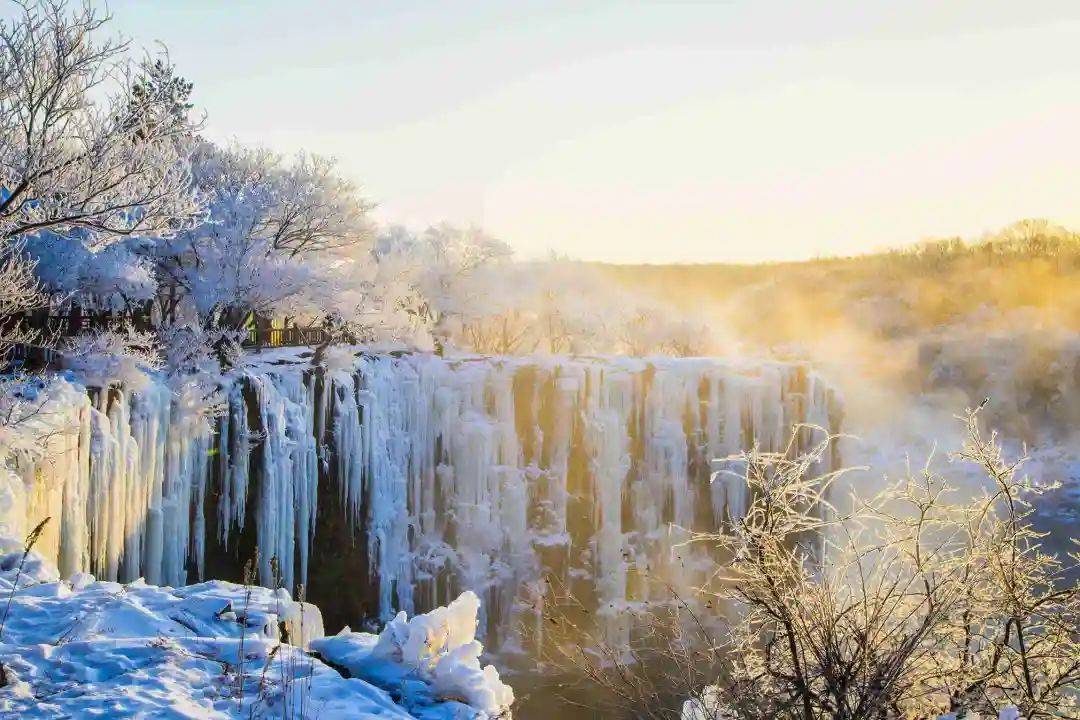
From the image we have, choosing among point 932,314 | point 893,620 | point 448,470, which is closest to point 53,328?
point 448,470

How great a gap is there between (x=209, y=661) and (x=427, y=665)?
135 centimetres

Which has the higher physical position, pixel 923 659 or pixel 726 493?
pixel 923 659

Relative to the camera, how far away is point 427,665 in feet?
16.9

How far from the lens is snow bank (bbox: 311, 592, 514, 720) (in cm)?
484

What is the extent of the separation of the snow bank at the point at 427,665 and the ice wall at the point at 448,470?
6.32 metres

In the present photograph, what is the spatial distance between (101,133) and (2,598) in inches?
160

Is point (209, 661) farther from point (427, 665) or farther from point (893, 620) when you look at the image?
point (893, 620)

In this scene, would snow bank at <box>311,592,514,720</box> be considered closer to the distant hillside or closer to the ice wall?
the ice wall

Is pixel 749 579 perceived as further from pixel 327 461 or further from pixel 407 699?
pixel 327 461

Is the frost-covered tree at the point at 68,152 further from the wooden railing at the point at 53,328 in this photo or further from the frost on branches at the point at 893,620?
the frost on branches at the point at 893,620

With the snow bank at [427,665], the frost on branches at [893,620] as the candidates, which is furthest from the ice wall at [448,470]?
the frost on branches at [893,620]

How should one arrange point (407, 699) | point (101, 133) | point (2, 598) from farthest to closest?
1. point (101, 133)
2. point (2, 598)
3. point (407, 699)

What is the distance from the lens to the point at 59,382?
942cm

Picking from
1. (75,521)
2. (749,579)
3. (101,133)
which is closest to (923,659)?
(749,579)
